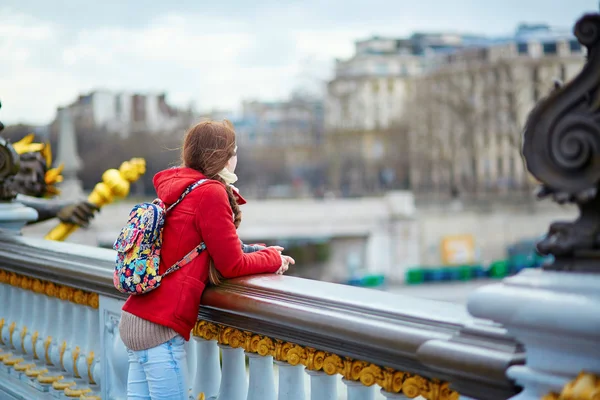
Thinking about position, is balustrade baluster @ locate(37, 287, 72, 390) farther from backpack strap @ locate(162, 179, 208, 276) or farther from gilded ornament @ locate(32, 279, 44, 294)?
backpack strap @ locate(162, 179, 208, 276)

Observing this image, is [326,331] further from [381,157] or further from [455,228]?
[381,157]

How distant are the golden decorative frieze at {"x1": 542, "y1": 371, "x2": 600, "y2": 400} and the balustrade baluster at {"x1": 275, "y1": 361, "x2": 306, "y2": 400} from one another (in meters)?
1.07

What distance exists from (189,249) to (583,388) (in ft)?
4.83

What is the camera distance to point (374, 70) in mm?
78500

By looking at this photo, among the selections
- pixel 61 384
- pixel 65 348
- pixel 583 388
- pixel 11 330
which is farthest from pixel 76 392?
pixel 583 388

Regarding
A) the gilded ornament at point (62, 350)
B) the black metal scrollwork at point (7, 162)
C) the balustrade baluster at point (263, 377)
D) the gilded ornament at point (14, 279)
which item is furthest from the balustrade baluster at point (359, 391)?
the black metal scrollwork at point (7, 162)

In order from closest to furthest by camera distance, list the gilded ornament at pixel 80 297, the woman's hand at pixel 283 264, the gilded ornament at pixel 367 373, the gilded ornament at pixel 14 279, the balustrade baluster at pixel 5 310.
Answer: the gilded ornament at pixel 367 373 < the woman's hand at pixel 283 264 < the gilded ornament at pixel 80 297 < the gilded ornament at pixel 14 279 < the balustrade baluster at pixel 5 310

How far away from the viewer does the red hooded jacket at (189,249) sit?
2.68 m

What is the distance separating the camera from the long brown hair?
2.76 m

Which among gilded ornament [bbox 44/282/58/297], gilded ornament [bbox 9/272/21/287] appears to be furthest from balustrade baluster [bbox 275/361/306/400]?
gilded ornament [bbox 9/272/21/287]

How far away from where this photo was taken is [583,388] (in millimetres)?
1561

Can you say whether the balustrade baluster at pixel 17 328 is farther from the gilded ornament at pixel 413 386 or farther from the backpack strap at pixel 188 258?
the gilded ornament at pixel 413 386

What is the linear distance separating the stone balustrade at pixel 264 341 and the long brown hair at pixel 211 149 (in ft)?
0.95

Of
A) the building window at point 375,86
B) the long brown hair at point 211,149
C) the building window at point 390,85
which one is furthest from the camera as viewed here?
the building window at point 390,85
